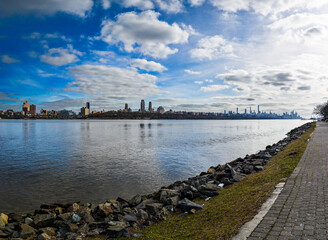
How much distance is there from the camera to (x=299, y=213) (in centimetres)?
616

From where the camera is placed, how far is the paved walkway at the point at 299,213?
16.8 feet

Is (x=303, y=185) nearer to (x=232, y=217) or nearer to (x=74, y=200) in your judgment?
(x=232, y=217)

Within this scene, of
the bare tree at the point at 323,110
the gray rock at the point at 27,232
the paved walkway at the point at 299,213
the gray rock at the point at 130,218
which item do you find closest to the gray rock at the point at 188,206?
the gray rock at the point at 130,218

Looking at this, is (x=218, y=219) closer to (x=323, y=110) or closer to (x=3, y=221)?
(x=3, y=221)

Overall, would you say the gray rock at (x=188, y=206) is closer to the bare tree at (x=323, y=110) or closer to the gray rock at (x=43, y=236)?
the gray rock at (x=43, y=236)

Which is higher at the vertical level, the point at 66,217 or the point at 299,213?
the point at 299,213

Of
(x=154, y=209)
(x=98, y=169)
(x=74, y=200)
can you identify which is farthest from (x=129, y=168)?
(x=154, y=209)

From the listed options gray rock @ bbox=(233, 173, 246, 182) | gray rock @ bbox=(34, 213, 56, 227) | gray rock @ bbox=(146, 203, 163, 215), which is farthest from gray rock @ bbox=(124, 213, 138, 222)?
gray rock @ bbox=(233, 173, 246, 182)

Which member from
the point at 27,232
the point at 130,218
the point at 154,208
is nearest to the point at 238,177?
the point at 154,208

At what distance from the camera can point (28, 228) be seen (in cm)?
786

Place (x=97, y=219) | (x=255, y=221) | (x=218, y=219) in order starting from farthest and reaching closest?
(x=97, y=219)
(x=218, y=219)
(x=255, y=221)

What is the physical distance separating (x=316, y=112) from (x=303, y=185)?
169 m

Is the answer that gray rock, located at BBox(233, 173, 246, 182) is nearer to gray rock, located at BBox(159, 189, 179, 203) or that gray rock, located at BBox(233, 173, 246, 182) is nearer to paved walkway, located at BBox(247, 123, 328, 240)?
paved walkway, located at BBox(247, 123, 328, 240)

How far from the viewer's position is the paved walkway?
511 cm
